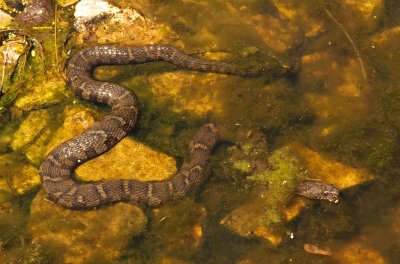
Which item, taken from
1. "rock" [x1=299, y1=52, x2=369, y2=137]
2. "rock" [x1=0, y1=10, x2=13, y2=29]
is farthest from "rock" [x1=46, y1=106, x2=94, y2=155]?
"rock" [x1=299, y1=52, x2=369, y2=137]

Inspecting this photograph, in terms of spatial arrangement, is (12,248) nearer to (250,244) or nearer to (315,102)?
(250,244)

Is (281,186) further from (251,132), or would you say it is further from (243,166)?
(251,132)

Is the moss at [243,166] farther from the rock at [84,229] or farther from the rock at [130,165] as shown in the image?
the rock at [84,229]

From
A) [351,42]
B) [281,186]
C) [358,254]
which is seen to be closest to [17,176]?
[281,186]

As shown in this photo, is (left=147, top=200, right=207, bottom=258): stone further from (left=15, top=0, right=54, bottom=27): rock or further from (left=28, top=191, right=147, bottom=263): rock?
(left=15, top=0, right=54, bottom=27): rock

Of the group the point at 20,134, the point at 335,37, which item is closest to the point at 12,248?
the point at 20,134

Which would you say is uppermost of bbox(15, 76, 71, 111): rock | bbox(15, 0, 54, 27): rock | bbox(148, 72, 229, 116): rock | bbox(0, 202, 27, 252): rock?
bbox(15, 0, 54, 27): rock

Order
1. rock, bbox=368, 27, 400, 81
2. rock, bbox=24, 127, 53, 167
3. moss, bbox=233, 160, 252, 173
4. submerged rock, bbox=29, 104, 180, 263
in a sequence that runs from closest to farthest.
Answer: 1. submerged rock, bbox=29, 104, 180, 263
2. moss, bbox=233, 160, 252, 173
3. rock, bbox=24, 127, 53, 167
4. rock, bbox=368, 27, 400, 81
